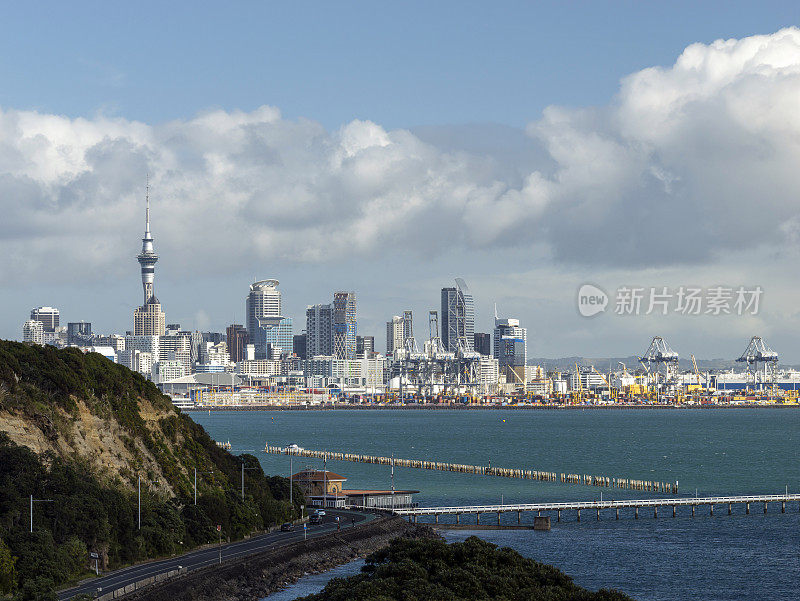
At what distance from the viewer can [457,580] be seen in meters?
47.9

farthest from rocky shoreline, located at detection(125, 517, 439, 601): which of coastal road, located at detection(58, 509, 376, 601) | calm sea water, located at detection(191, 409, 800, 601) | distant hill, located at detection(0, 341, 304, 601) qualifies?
distant hill, located at detection(0, 341, 304, 601)

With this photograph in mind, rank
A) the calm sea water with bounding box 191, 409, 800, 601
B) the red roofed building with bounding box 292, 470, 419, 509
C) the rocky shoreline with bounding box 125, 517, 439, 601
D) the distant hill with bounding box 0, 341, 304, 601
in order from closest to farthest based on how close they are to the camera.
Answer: the rocky shoreline with bounding box 125, 517, 439, 601 → the distant hill with bounding box 0, 341, 304, 601 → the calm sea water with bounding box 191, 409, 800, 601 → the red roofed building with bounding box 292, 470, 419, 509

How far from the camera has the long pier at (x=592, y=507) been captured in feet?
304

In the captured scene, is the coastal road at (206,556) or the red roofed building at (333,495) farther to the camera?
the red roofed building at (333,495)

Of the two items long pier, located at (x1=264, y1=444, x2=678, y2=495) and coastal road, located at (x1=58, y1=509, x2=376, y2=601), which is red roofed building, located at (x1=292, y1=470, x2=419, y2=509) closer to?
coastal road, located at (x1=58, y1=509, x2=376, y2=601)

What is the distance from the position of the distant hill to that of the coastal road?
1145mm

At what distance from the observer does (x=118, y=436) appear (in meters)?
80.9

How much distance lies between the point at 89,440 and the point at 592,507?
4196 centimetres

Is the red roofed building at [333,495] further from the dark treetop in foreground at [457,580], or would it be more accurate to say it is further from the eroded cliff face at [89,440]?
the dark treetop in foreground at [457,580]

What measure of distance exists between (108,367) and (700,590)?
44921 millimetres

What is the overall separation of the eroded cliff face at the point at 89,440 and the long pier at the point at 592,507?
2016 centimetres

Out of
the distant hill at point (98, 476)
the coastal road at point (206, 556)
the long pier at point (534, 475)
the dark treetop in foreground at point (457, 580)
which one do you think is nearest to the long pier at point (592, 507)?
the coastal road at point (206, 556)

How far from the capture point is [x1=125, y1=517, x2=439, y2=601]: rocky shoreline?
2311 inches

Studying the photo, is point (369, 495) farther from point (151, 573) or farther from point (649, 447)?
point (649, 447)
